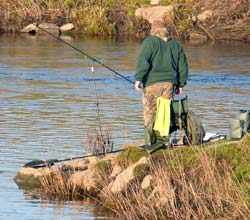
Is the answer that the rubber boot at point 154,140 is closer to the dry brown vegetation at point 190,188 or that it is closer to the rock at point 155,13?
the dry brown vegetation at point 190,188

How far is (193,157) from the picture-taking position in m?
11.9

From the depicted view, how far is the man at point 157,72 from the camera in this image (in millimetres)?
12922

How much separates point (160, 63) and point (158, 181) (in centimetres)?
217

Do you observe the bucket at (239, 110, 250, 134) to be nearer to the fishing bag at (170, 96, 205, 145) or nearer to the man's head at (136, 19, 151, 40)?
the fishing bag at (170, 96, 205, 145)

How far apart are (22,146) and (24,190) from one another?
281 centimetres

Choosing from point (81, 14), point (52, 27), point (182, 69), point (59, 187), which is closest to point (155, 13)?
point (81, 14)

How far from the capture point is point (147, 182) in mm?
11680

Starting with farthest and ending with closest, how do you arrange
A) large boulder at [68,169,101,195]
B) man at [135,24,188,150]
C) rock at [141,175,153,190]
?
man at [135,24,188,150] < large boulder at [68,169,101,195] < rock at [141,175,153,190]

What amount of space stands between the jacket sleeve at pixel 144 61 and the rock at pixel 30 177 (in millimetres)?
1497

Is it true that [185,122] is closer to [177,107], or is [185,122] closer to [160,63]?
[177,107]

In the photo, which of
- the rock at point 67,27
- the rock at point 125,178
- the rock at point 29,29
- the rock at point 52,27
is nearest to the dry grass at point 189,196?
the rock at point 125,178

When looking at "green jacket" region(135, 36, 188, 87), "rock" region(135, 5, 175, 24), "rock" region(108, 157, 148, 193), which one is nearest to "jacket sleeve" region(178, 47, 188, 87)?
"green jacket" region(135, 36, 188, 87)

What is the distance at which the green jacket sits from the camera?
12906mm

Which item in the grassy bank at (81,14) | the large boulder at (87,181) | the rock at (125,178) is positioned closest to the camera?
the rock at (125,178)
